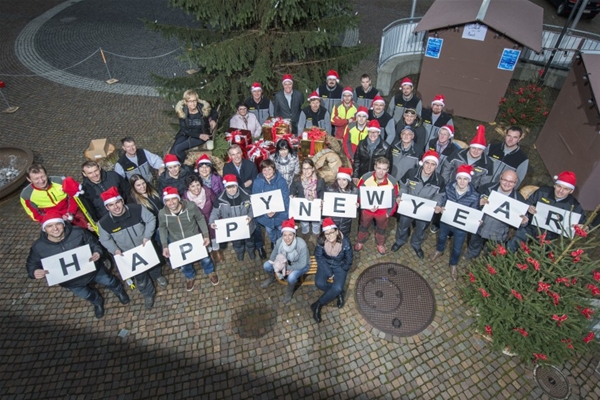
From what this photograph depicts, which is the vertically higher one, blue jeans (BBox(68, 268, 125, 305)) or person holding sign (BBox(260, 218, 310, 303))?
Answer: person holding sign (BBox(260, 218, 310, 303))

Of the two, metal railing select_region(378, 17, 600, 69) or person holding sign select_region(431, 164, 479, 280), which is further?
metal railing select_region(378, 17, 600, 69)

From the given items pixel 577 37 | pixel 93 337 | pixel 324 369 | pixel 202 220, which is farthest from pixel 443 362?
pixel 577 37

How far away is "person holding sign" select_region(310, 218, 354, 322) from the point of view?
593 centimetres

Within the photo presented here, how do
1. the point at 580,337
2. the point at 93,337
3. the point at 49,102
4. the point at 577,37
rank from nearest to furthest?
the point at 580,337
the point at 93,337
the point at 577,37
the point at 49,102

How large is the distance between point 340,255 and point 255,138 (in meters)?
4.77

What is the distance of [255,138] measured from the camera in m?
9.52

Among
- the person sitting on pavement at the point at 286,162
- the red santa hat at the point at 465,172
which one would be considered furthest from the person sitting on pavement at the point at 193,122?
the red santa hat at the point at 465,172

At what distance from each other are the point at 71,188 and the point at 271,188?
3.70 m

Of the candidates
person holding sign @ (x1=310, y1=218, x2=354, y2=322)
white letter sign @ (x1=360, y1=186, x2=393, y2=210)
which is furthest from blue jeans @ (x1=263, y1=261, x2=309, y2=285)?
white letter sign @ (x1=360, y1=186, x2=393, y2=210)

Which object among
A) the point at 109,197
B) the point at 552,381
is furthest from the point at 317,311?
the point at 109,197

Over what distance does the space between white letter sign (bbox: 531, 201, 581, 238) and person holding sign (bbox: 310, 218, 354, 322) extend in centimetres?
313

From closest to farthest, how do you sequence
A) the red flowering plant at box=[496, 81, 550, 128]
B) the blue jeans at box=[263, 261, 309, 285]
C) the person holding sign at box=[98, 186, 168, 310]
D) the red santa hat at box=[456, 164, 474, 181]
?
1. the person holding sign at box=[98, 186, 168, 310]
2. the red santa hat at box=[456, 164, 474, 181]
3. the blue jeans at box=[263, 261, 309, 285]
4. the red flowering plant at box=[496, 81, 550, 128]

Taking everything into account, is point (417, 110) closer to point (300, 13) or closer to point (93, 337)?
point (300, 13)

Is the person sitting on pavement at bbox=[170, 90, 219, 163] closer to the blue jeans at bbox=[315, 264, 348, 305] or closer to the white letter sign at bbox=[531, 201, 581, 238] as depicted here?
the blue jeans at bbox=[315, 264, 348, 305]
